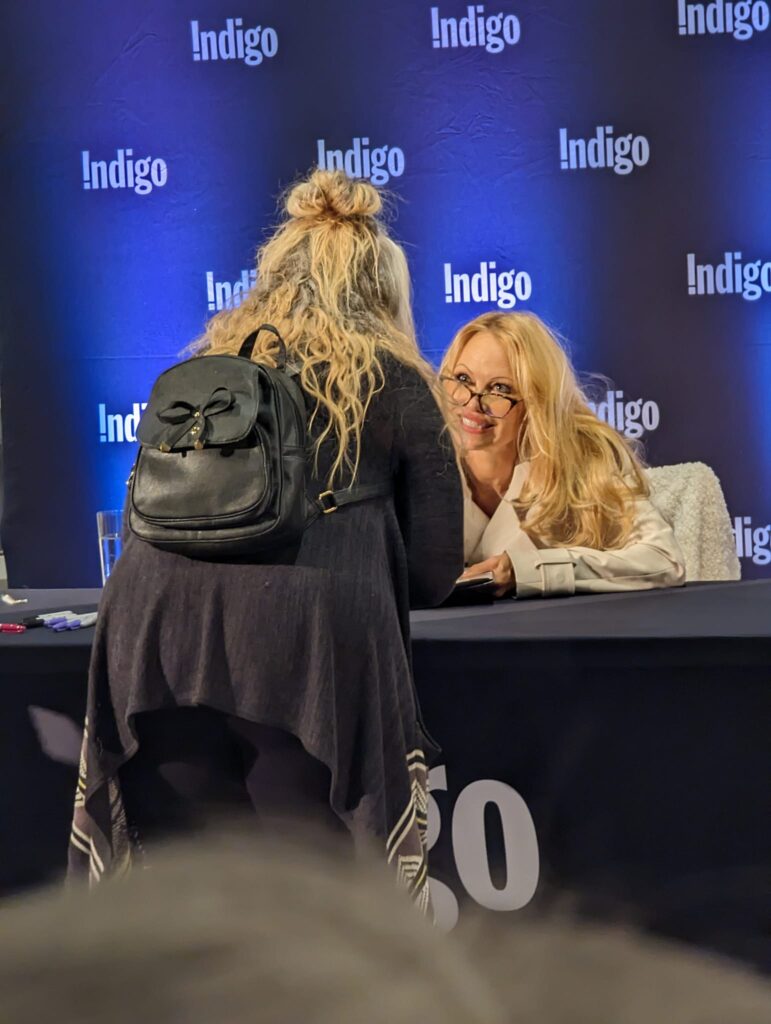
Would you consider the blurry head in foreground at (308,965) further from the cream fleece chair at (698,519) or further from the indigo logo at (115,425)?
the indigo logo at (115,425)

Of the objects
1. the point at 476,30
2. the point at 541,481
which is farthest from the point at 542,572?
the point at 476,30

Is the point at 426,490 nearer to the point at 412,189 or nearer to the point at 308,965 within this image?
the point at 308,965

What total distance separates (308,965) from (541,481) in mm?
2332

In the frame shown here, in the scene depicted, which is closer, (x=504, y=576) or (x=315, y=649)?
(x=315, y=649)

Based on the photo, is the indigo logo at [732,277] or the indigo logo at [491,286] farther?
the indigo logo at [491,286]

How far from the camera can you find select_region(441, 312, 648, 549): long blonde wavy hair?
247cm

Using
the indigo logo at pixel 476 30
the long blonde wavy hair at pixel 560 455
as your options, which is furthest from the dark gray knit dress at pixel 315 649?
the indigo logo at pixel 476 30

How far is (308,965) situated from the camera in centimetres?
21

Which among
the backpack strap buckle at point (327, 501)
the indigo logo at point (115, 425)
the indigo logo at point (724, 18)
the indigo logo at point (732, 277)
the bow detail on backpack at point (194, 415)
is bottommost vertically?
the backpack strap buckle at point (327, 501)

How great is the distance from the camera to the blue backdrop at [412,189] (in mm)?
3826

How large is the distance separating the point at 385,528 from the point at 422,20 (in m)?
2.98

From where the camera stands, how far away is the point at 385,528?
4.79 ft

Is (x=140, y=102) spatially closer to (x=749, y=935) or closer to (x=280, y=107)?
(x=280, y=107)

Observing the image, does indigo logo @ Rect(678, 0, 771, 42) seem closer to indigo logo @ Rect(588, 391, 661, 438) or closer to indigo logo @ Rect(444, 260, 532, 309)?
indigo logo @ Rect(444, 260, 532, 309)
